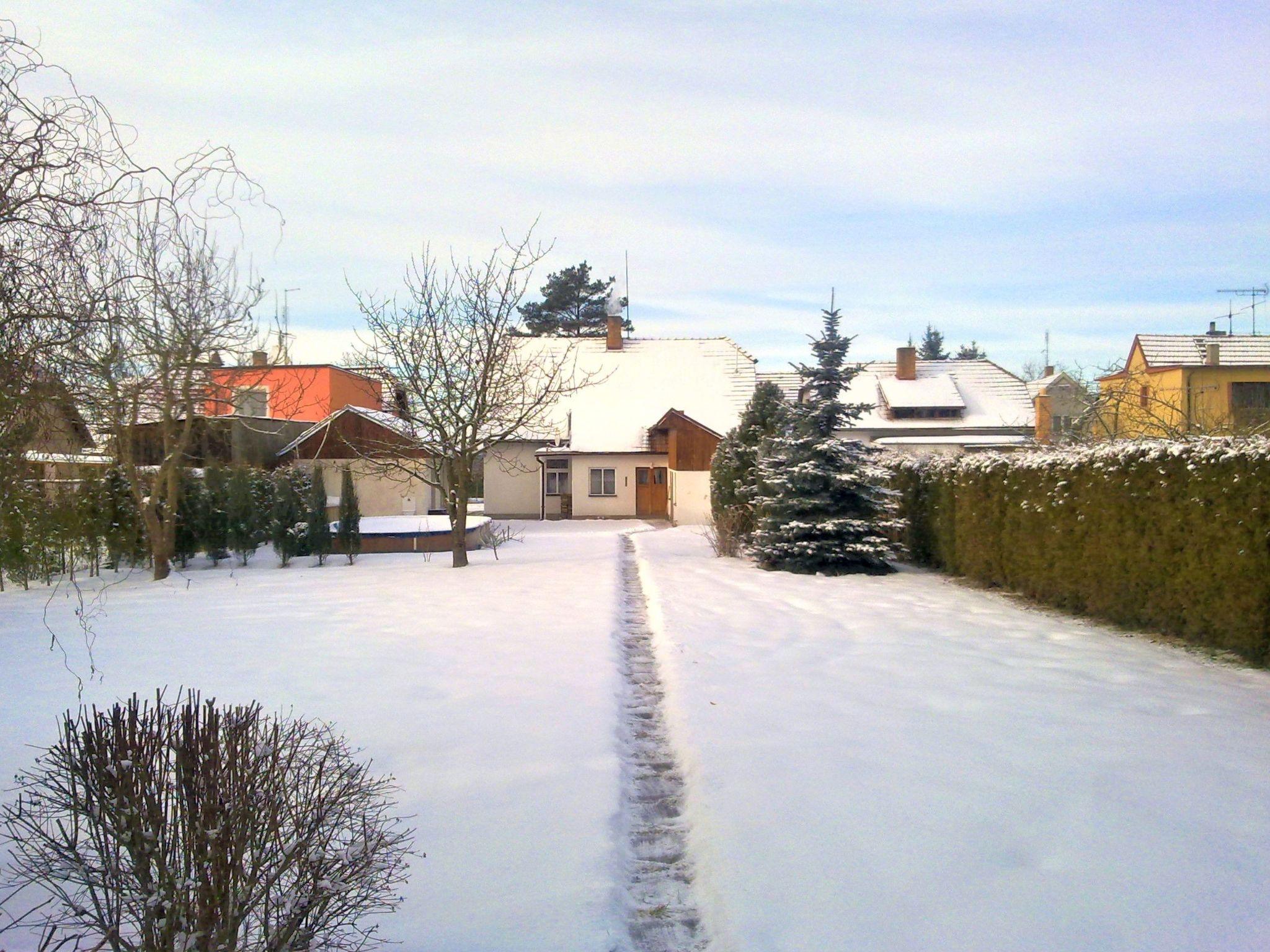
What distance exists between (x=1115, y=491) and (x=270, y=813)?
9.81 meters

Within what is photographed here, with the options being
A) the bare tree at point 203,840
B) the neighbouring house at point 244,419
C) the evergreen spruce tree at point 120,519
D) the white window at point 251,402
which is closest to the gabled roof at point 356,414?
the neighbouring house at point 244,419

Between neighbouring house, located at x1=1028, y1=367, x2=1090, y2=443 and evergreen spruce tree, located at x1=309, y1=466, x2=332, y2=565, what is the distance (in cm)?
1462

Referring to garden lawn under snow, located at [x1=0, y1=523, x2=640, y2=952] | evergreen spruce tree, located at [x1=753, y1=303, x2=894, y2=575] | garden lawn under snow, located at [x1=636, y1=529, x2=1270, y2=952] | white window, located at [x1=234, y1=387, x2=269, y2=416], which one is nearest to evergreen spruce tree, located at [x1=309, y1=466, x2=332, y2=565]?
white window, located at [x1=234, y1=387, x2=269, y2=416]

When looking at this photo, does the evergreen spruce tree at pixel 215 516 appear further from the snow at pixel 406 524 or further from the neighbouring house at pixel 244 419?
the snow at pixel 406 524

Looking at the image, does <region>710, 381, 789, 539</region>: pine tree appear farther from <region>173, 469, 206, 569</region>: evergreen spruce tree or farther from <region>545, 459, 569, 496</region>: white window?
<region>545, 459, 569, 496</region>: white window

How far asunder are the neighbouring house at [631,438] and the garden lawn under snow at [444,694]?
17798 mm

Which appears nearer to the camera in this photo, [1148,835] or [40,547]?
[1148,835]

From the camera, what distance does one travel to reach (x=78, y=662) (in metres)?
9.08

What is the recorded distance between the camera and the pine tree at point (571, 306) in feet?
175

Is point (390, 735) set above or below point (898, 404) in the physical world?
below

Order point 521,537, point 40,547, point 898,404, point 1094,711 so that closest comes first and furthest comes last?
1. point 1094,711
2. point 40,547
3. point 521,537
4. point 898,404

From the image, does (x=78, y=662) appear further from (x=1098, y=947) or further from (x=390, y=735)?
(x=1098, y=947)

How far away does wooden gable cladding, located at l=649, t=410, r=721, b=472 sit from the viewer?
32.8 meters

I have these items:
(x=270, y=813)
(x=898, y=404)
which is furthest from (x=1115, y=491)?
(x=898, y=404)
